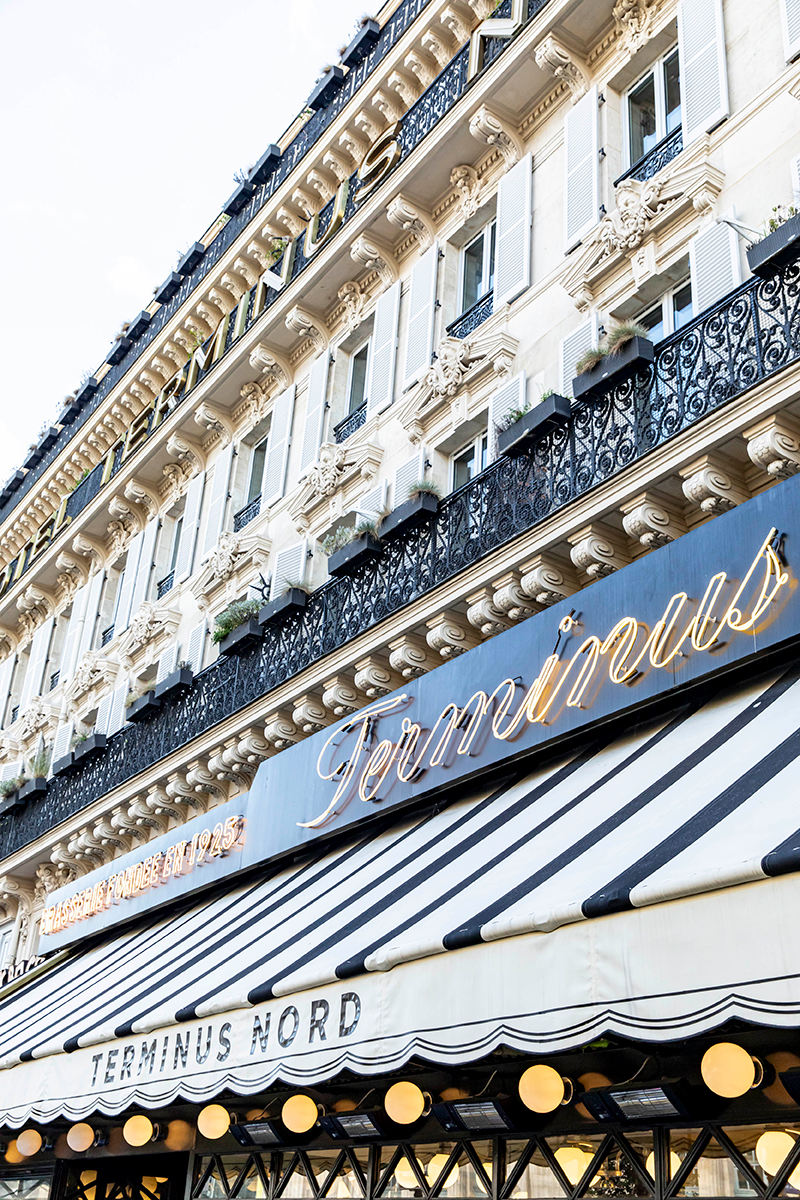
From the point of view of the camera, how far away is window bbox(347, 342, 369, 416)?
1734 centimetres

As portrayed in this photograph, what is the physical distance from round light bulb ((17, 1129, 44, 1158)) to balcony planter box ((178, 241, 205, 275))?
17382 mm

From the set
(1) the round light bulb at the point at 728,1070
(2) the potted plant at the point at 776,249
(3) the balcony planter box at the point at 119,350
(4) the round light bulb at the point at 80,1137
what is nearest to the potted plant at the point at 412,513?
(2) the potted plant at the point at 776,249

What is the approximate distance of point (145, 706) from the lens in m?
17.3

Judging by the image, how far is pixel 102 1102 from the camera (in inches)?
351

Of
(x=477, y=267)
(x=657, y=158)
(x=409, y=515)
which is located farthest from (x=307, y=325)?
(x=657, y=158)

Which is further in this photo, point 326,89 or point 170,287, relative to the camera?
point 170,287

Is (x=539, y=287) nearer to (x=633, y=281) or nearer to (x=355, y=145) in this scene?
(x=633, y=281)

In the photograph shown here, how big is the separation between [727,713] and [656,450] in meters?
2.43

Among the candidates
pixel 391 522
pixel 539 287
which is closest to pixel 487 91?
pixel 539 287

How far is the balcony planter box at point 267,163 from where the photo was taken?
20.6 meters

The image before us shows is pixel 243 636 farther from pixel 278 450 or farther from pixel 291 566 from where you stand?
pixel 278 450

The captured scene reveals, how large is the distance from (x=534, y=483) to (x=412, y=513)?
1.82 metres

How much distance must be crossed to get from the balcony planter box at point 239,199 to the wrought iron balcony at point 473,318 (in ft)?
28.0

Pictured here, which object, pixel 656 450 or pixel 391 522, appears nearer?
pixel 656 450
